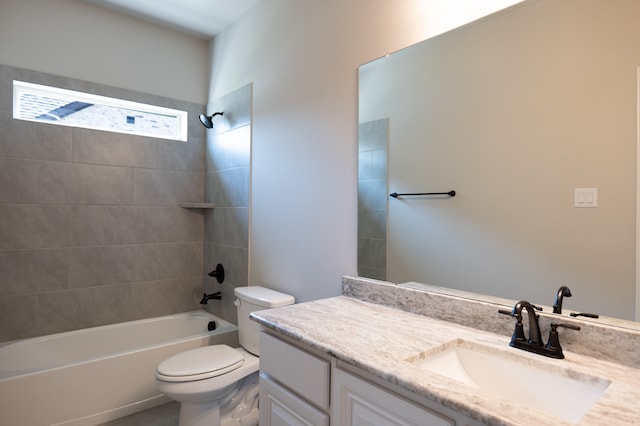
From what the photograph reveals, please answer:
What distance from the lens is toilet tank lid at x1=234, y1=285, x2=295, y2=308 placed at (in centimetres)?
206

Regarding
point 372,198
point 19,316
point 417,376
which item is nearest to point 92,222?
point 19,316

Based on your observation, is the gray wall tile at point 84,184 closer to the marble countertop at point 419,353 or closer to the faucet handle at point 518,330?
the marble countertop at point 419,353

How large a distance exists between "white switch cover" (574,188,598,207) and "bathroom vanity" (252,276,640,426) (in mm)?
367

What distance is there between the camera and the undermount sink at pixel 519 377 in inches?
35.2

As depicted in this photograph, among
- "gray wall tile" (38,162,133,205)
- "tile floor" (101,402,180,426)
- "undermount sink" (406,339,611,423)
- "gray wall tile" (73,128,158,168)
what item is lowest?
"tile floor" (101,402,180,426)

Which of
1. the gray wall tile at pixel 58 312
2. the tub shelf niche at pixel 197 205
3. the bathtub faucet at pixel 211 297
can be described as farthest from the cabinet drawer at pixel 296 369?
the gray wall tile at pixel 58 312

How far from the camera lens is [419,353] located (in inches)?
40.9

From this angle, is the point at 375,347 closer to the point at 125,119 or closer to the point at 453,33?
the point at 453,33

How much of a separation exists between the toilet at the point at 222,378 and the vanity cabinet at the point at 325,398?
543 mm

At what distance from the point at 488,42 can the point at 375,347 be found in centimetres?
115

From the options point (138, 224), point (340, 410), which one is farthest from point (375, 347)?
point (138, 224)

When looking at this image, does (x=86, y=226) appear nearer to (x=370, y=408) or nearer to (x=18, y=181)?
(x=18, y=181)

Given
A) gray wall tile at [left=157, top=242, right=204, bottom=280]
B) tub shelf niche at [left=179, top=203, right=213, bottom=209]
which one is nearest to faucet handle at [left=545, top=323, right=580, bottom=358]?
tub shelf niche at [left=179, top=203, right=213, bottom=209]

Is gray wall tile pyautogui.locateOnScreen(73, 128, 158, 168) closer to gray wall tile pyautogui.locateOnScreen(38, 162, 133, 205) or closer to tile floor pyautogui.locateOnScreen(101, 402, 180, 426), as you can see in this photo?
gray wall tile pyautogui.locateOnScreen(38, 162, 133, 205)
